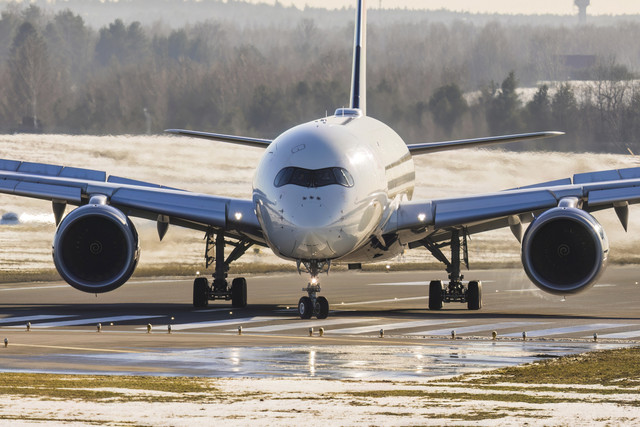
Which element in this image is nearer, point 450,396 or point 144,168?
point 450,396

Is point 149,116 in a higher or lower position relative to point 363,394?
higher

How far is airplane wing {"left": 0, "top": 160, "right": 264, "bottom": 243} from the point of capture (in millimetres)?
31266

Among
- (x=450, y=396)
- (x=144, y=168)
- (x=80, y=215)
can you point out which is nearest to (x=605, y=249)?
(x=80, y=215)

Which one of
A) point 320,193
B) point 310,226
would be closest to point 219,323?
point 310,226

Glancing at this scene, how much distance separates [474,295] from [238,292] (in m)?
5.93

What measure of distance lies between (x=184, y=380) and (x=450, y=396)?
12.1 ft

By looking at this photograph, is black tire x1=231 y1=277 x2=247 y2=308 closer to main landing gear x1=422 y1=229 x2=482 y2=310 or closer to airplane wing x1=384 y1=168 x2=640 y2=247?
airplane wing x1=384 y1=168 x2=640 y2=247

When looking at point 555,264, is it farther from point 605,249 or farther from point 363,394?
point 363,394

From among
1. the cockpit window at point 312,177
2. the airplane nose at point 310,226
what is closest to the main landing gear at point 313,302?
the airplane nose at point 310,226

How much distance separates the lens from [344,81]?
57625 mm

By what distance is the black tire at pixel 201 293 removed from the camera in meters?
33.7

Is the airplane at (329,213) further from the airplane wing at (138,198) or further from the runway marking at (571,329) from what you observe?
the runway marking at (571,329)

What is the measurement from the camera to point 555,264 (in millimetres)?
29281

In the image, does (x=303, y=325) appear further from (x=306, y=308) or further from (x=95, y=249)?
(x=95, y=249)
